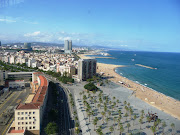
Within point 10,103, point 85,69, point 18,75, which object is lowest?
point 10,103

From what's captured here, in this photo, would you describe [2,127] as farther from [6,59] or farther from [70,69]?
[6,59]

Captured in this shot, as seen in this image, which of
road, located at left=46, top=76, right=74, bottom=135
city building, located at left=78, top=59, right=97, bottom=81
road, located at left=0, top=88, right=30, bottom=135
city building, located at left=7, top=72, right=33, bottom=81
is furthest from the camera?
city building, located at left=78, top=59, right=97, bottom=81

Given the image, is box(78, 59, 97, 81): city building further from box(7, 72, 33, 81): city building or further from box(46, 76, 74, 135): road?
box(7, 72, 33, 81): city building

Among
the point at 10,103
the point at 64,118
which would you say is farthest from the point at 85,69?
the point at 64,118

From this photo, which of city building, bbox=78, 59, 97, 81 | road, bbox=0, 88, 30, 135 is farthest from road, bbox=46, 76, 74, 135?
city building, bbox=78, 59, 97, 81

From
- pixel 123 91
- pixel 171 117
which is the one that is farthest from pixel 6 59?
pixel 171 117

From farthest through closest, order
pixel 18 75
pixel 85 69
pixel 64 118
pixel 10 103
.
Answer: pixel 85 69, pixel 18 75, pixel 10 103, pixel 64 118

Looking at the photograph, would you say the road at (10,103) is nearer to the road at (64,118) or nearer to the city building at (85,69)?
the road at (64,118)

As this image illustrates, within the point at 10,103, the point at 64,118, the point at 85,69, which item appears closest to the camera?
the point at 64,118

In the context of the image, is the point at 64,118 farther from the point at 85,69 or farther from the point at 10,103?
the point at 85,69
